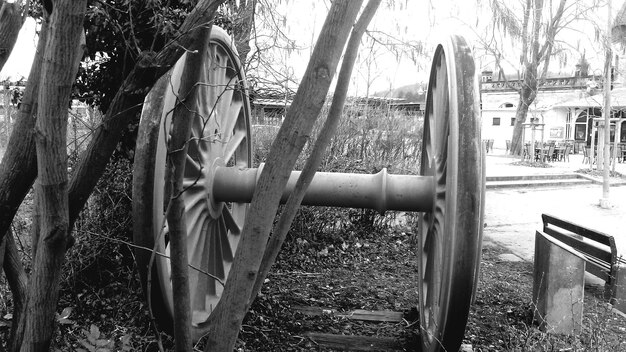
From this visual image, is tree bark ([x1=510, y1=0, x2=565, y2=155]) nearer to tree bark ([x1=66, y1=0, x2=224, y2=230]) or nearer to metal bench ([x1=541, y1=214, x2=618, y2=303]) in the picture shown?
metal bench ([x1=541, y1=214, x2=618, y2=303])

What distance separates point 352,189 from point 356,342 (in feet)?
3.40

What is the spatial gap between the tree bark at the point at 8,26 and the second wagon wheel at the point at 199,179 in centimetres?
44

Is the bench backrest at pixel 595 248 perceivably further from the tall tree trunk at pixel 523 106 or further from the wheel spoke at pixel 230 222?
the tall tree trunk at pixel 523 106

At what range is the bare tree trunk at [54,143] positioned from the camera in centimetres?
115

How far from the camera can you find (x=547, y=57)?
2700cm

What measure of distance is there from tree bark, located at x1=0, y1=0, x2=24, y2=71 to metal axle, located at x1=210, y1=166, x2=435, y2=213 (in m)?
1.75

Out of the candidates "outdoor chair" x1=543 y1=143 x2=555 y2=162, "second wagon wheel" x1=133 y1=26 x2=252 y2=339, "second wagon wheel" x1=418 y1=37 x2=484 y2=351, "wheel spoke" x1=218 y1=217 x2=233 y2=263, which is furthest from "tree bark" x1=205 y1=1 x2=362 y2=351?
"outdoor chair" x1=543 y1=143 x2=555 y2=162

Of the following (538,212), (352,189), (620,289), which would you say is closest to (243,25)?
(352,189)

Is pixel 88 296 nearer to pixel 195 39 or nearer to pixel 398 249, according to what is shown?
pixel 195 39

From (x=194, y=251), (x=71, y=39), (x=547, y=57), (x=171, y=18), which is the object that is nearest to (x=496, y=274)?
(x=194, y=251)

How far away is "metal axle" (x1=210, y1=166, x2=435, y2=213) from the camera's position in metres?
3.18

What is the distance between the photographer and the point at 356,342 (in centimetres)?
355

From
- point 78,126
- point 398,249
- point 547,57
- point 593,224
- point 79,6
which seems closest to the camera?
point 79,6

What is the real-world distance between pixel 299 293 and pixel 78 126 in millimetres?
2213
